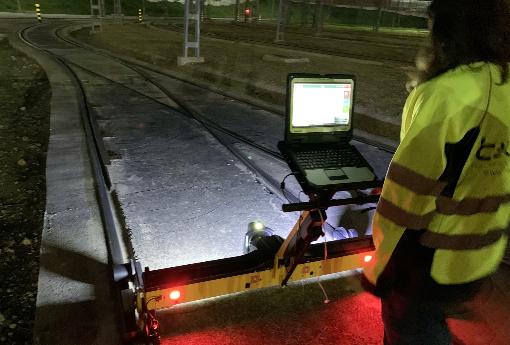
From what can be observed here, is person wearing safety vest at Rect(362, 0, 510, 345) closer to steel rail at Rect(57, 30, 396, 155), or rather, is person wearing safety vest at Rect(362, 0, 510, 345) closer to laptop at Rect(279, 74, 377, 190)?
laptop at Rect(279, 74, 377, 190)

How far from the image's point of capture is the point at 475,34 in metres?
1.43

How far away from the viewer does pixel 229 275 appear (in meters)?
2.50

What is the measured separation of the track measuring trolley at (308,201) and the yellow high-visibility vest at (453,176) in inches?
21.3

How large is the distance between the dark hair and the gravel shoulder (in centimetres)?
282

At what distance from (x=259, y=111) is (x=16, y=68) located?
29.7 feet


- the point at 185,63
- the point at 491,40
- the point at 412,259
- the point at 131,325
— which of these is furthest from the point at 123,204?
the point at 185,63

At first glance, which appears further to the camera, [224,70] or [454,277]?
[224,70]

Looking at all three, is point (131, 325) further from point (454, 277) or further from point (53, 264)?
point (454, 277)

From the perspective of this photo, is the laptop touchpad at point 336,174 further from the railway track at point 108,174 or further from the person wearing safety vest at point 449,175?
the railway track at point 108,174

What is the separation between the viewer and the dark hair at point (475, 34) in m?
1.41

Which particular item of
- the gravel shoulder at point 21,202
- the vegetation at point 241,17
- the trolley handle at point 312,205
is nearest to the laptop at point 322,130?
the trolley handle at point 312,205

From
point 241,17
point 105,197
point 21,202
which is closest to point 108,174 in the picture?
point 105,197

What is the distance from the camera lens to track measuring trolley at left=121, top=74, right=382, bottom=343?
83.8 inches

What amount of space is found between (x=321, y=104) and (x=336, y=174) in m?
0.52
